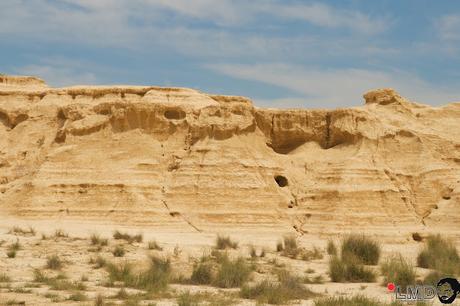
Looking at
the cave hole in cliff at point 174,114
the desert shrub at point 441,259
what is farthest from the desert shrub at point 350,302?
the cave hole in cliff at point 174,114

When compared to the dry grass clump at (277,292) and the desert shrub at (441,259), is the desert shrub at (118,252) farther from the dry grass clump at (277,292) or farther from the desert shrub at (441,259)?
the desert shrub at (441,259)

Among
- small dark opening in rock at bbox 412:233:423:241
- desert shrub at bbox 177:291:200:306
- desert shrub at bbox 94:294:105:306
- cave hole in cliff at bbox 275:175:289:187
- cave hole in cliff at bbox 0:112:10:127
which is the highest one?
cave hole in cliff at bbox 0:112:10:127

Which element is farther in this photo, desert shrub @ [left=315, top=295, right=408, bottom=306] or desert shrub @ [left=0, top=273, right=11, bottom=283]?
desert shrub @ [left=0, top=273, right=11, bottom=283]

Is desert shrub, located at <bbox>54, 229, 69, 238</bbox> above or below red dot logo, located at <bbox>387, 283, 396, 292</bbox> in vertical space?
above

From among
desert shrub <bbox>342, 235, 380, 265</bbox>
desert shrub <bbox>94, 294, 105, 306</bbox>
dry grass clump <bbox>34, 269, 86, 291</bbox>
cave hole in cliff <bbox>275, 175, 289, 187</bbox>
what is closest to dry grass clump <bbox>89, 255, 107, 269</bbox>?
dry grass clump <bbox>34, 269, 86, 291</bbox>

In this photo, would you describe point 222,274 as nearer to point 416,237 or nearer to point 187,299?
point 187,299

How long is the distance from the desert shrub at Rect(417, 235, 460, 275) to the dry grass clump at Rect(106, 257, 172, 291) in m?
7.08

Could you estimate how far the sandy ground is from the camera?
43.8ft

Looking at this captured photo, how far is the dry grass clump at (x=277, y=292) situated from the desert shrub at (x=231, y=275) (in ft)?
2.94

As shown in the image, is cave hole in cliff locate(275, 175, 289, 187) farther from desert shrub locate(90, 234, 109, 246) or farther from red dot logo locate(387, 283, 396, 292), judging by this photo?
red dot logo locate(387, 283, 396, 292)

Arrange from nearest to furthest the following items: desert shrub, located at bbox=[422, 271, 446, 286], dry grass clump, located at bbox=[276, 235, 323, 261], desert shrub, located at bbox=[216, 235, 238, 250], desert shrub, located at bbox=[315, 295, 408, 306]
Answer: desert shrub, located at bbox=[315, 295, 408, 306] → desert shrub, located at bbox=[422, 271, 446, 286] → dry grass clump, located at bbox=[276, 235, 323, 261] → desert shrub, located at bbox=[216, 235, 238, 250]

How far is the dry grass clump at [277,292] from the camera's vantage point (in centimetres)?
1314

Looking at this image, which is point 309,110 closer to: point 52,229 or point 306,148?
point 306,148

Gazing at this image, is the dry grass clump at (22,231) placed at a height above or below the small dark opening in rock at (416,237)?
above
